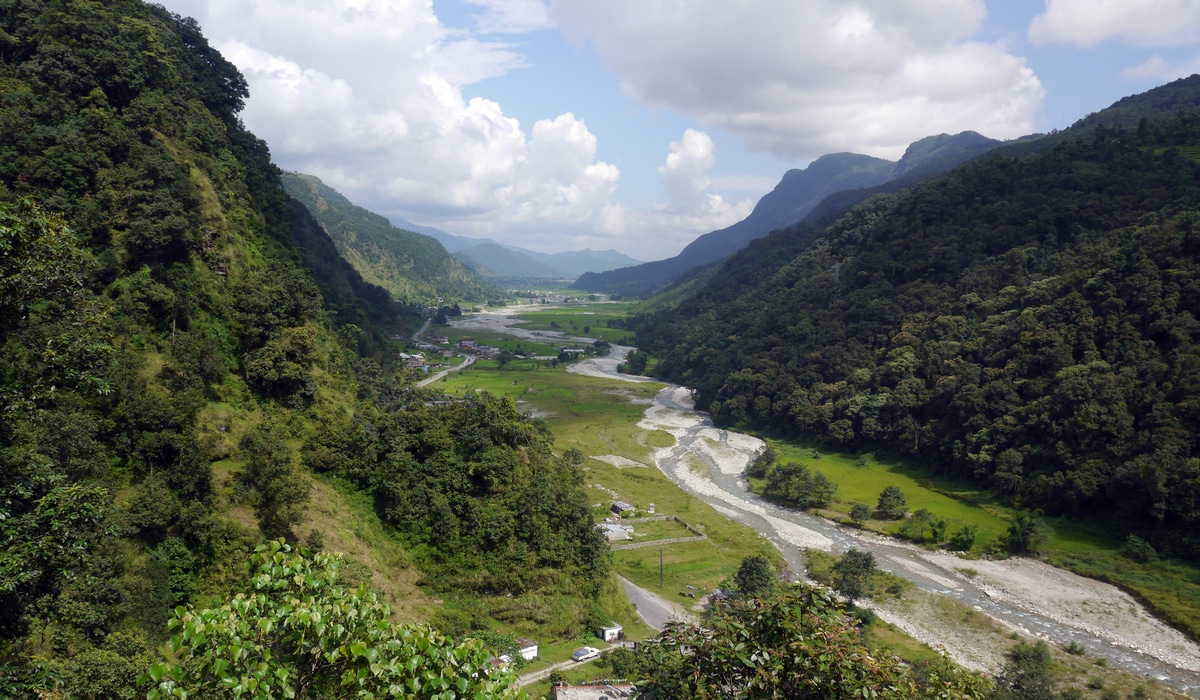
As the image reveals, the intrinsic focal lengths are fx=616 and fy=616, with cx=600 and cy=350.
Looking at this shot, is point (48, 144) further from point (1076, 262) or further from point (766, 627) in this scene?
point (1076, 262)

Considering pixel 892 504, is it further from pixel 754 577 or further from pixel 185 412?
pixel 185 412

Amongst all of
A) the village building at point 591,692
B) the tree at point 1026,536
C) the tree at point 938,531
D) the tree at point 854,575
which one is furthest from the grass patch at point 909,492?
the village building at point 591,692

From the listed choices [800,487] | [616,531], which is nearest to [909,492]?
[800,487]

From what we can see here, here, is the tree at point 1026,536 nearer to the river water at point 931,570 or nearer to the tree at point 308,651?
the river water at point 931,570

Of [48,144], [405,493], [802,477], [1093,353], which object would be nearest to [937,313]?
[1093,353]

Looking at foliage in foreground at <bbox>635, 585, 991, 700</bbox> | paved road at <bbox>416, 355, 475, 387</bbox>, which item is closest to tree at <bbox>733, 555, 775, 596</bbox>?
foliage in foreground at <bbox>635, 585, 991, 700</bbox>
